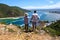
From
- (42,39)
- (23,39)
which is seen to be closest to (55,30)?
(42,39)

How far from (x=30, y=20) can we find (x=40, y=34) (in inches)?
60.5

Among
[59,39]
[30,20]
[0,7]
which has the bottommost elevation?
[0,7]

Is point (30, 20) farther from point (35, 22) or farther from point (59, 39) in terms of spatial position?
point (59, 39)

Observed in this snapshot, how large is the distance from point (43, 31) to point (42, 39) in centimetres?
222

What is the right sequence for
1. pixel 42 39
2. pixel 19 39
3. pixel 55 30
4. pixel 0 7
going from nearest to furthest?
pixel 19 39
pixel 42 39
pixel 55 30
pixel 0 7

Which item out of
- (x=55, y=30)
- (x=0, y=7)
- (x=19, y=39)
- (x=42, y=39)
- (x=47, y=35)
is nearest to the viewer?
(x=19, y=39)

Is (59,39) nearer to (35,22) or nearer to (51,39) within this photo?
(51,39)

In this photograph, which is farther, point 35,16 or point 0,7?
point 0,7

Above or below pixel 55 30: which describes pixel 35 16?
above

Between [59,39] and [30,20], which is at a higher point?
[30,20]

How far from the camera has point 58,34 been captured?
49.6ft

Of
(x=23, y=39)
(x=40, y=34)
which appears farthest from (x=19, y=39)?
(x=40, y=34)

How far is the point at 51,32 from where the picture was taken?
50.7 feet

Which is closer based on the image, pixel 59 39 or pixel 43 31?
pixel 59 39
